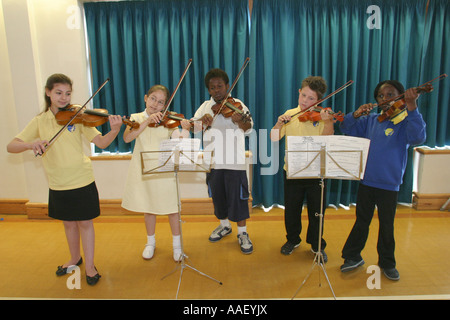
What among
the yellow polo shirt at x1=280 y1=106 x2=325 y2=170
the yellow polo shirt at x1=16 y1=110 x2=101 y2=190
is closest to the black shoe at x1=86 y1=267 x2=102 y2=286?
the yellow polo shirt at x1=16 y1=110 x2=101 y2=190

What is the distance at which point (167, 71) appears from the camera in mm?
3311

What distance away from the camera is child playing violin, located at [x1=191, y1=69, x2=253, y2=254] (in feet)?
7.80

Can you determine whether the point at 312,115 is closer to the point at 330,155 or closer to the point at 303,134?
the point at 303,134

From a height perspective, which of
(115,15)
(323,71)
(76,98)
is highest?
(115,15)

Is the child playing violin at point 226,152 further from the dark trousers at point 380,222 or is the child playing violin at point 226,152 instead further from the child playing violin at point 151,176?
the dark trousers at point 380,222

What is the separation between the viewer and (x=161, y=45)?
3.25 m

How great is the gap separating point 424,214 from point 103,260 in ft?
10.4

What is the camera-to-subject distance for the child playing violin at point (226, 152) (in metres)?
2.38

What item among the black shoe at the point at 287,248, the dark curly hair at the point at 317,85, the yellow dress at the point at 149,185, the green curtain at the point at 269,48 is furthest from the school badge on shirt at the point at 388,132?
the yellow dress at the point at 149,185

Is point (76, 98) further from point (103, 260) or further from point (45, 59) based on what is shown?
point (103, 260)

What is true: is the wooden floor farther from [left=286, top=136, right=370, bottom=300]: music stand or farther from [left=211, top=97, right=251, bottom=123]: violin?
[left=211, top=97, right=251, bottom=123]: violin

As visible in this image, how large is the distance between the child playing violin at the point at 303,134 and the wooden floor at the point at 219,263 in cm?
19

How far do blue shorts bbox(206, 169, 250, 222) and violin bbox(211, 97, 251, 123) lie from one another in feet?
1.52

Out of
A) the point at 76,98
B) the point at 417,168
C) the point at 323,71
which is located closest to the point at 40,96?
the point at 76,98
